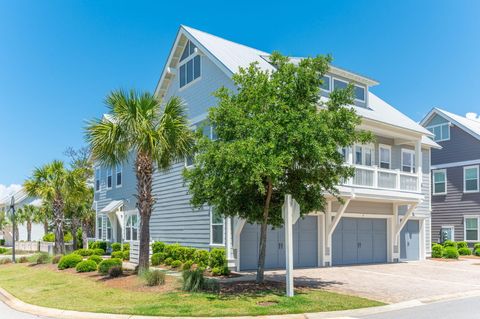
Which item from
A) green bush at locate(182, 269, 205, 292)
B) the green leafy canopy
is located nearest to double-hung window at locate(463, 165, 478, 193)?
the green leafy canopy

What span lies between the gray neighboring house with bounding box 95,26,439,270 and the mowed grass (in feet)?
20.0

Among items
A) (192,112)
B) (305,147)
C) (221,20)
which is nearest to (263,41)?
(221,20)

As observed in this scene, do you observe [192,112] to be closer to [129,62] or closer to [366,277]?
[129,62]

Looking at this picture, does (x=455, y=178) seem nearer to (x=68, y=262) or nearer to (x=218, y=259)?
(x=218, y=259)

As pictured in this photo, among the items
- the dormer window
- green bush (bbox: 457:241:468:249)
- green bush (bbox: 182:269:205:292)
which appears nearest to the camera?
green bush (bbox: 182:269:205:292)

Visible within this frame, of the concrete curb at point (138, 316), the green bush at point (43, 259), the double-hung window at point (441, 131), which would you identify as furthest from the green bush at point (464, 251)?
the green bush at point (43, 259)

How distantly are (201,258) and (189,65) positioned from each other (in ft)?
32.9

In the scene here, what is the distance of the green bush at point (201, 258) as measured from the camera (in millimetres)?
19672

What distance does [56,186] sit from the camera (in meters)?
26.4

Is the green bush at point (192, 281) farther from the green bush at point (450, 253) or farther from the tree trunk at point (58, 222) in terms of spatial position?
the green bush at point (450, 253)

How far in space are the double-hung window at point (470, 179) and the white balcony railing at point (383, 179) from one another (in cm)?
936

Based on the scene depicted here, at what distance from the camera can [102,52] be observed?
26.0 m

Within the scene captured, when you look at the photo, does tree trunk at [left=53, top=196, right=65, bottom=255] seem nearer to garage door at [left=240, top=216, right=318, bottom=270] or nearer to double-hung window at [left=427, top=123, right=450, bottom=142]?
garage door at [left=240, top=216, right=318, bottom=270]

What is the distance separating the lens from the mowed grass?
1124cm
